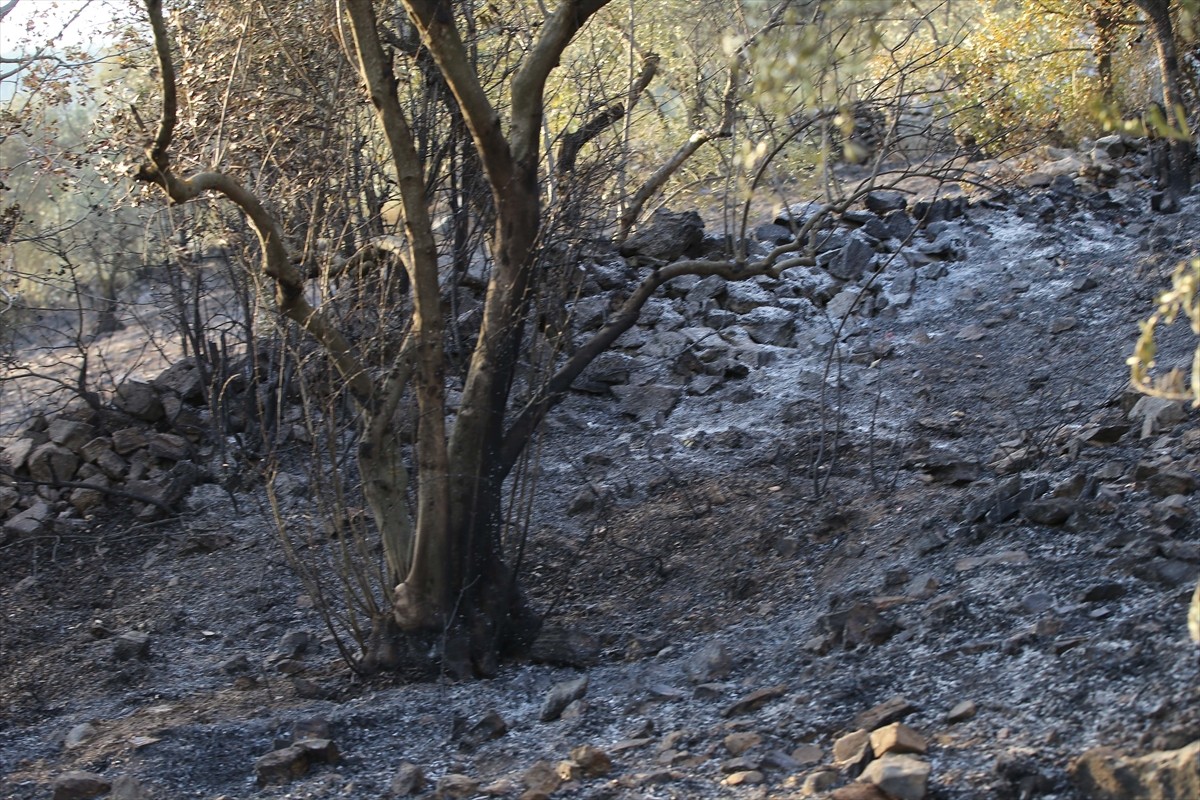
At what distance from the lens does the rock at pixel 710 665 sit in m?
4.62

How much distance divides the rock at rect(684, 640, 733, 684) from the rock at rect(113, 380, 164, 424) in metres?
5.10

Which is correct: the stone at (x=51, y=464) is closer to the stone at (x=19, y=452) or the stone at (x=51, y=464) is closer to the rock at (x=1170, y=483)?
the stone at (x=19, y=452)

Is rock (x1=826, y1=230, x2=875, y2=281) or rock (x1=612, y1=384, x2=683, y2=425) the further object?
rock (x1=826, y1=230, x2=875, y2=281)

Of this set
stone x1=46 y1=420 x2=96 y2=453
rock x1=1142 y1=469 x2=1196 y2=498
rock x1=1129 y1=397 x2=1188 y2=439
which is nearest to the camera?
rock x1=1142 y1=469 x2=1196 y2=498

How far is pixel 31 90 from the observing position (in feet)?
29.1

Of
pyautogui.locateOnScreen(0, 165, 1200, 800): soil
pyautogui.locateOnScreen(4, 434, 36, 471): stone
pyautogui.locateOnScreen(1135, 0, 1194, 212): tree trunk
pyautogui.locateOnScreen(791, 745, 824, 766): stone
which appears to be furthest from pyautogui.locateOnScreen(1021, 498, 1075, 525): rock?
pyautogui.locateOnScreen(1135, 0, 1194, 212): tree trunk

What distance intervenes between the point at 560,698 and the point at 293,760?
988 millimetres

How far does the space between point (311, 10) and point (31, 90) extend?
3.90 m

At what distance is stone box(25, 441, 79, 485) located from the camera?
7930 mm

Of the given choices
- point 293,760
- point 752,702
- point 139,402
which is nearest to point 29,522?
point 139,402

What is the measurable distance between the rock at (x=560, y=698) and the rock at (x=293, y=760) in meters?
0.78

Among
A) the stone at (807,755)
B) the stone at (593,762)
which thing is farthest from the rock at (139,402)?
the stone at (807,755)

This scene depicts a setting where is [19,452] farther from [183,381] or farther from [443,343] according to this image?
[443,343]

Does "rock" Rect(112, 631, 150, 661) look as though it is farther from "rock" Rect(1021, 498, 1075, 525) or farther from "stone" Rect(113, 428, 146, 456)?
"rock" Rect(1021, 498, 1075, 525)
